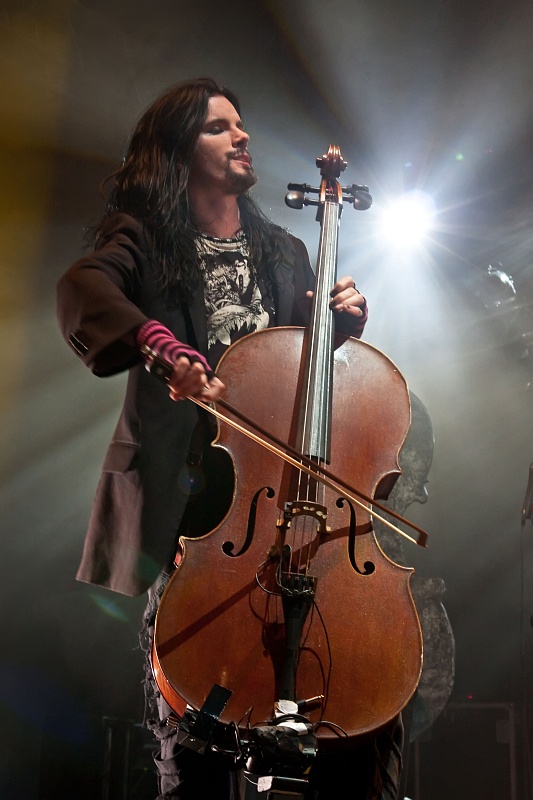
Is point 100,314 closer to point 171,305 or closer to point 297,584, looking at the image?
point 171,305

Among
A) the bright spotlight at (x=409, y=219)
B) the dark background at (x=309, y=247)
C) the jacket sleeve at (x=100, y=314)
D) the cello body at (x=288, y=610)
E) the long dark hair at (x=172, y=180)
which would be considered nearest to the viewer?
the cello body at (x=288, y=610)

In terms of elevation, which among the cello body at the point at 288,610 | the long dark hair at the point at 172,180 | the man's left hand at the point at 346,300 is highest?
the long dark hair at the point at 172,180

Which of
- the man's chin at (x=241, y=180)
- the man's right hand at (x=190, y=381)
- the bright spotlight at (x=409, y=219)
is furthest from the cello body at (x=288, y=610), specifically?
the bright spotlight at (x=409, y=219)

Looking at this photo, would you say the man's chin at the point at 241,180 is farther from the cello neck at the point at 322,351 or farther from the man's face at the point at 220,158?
the cello neck at the point at 322,351

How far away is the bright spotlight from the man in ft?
3.69

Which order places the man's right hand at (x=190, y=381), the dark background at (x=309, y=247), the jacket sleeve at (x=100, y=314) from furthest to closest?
the dark background at (x=309, y=247) < the jacket sleeve at (x=100, y=314) < the man's right hand at (x=190, y=381)

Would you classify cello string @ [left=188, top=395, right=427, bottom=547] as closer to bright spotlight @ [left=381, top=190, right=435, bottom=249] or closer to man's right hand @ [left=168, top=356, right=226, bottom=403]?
man's right hand @ [left=168, top=356, right=226, bottom=403]

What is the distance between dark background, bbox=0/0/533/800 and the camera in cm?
259

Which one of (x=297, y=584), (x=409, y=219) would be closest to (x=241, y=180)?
(x=297, y=584)

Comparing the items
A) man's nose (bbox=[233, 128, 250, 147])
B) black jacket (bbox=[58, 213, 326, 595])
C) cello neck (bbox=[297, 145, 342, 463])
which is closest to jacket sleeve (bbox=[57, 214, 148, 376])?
black jacket (bbox=[58, 213, 326, 595])

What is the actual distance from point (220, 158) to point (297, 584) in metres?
1.23

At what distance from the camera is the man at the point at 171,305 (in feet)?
4.77

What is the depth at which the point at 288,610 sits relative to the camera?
4.04 feet

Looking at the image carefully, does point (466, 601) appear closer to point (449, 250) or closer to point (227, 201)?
point (449, 250)
